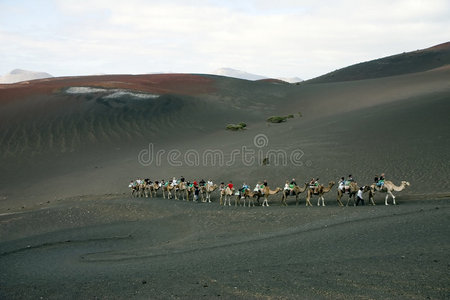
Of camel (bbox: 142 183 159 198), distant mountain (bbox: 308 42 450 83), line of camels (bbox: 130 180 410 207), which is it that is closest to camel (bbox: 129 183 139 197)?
line of camels (bbox: 130 180 410 207)

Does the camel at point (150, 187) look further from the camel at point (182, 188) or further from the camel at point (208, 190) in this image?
the camel at point (208, 190)

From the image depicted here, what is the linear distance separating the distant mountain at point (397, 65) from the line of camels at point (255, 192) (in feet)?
221

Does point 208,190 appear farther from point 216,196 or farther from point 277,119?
point 277,119

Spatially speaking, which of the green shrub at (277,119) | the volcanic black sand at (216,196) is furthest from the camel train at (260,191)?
the green shrub at (277,119)

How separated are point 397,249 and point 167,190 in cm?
→ 1830

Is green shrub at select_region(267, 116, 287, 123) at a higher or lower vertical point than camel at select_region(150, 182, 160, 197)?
higher

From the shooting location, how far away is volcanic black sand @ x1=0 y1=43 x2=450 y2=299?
1216cm

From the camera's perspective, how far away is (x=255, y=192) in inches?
947

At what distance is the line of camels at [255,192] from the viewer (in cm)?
2122

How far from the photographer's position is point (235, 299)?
10.8 metres

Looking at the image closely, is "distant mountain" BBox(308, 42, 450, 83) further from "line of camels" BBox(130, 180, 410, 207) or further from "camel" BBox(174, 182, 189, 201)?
"camel" BBox(174, 182, 189, 201)

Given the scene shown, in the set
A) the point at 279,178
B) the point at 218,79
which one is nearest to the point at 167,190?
the point at 279,178

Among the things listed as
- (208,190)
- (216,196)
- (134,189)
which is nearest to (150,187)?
(134,189)

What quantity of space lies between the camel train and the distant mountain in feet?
221
